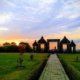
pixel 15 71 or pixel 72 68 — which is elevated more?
pixel 72 68

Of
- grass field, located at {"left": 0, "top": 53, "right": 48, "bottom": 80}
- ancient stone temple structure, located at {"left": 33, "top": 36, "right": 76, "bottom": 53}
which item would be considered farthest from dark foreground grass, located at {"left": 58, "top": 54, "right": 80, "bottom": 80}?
ancient stone temple structure, located at {"left": 33, "top": 36, "right": 76, "bottom": 53}

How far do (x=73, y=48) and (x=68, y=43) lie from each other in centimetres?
300

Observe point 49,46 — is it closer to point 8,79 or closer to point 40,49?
point 40,49

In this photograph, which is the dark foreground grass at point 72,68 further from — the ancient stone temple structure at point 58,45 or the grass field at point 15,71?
the ancient stone temple structure at point 58,45

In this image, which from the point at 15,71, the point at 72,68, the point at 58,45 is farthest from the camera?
the point at 58,45

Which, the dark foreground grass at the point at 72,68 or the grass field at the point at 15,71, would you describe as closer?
the dark foreground grass at the point at 72,68

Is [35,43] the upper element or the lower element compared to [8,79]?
upper

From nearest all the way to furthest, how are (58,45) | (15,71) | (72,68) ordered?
(72,68) → (15,71) → (58,45)

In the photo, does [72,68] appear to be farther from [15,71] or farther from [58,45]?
[58,45]

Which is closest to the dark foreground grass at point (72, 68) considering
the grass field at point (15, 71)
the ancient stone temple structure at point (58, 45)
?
the grass field at point (15, 71)

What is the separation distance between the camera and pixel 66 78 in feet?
64.6

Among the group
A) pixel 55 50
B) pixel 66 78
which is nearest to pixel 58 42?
pixel 55 50

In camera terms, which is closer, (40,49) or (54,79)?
(54,79)

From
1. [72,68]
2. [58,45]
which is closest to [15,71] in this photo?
[72,68]
